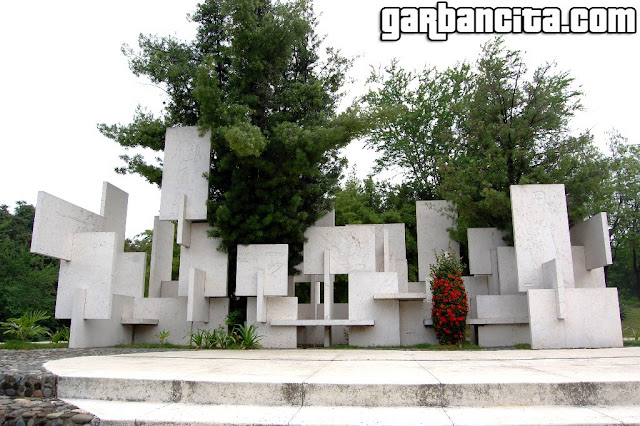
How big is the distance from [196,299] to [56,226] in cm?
373

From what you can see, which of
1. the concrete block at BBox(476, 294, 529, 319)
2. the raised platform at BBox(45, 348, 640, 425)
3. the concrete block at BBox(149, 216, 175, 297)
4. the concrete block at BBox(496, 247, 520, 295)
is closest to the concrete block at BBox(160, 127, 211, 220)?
the concrete block at BBox(149, 216, 175, 297)

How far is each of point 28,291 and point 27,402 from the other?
19.2 metres

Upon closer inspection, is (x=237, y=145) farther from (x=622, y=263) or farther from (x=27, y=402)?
(x=622, y=263)

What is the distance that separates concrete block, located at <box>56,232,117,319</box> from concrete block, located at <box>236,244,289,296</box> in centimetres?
311

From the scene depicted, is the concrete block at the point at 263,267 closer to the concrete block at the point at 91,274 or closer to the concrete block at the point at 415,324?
the concrete block at the point at 91,274

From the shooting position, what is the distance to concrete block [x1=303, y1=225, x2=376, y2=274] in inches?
533

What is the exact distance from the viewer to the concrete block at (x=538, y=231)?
39.1 ft

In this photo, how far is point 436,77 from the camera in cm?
2498

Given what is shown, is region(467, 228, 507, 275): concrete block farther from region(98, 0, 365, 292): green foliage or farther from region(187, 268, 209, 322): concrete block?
region(187, 268, 209, 322): concrete block

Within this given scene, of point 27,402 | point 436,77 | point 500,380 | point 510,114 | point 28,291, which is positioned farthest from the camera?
point 436,77

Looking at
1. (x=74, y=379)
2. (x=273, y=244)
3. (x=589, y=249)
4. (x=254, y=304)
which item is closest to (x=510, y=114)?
(x=589, y=249)

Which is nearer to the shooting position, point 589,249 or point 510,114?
point 589,249

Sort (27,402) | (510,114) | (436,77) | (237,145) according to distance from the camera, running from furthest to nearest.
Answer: (436,77)
(510,114)
(237,145)
(27,402)

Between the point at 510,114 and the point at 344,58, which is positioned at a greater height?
the point at 344,58
